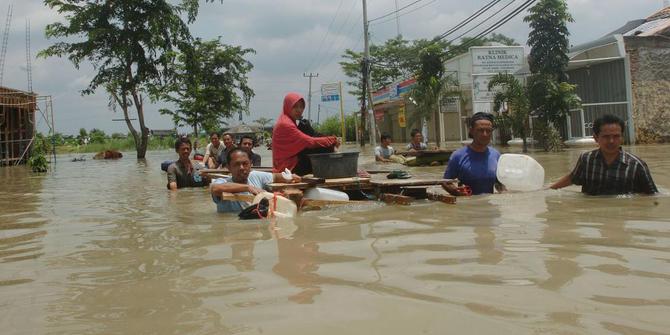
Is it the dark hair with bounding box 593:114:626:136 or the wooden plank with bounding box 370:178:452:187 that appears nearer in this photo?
the dark hair with bounding box 593:114:626:136

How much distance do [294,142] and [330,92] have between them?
3876 centimetres

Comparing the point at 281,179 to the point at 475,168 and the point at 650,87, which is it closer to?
the point at 475,168

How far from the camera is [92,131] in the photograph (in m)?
72.1

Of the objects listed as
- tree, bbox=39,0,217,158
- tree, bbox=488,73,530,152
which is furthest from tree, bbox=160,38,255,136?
tree, bbox=488,73,530,152

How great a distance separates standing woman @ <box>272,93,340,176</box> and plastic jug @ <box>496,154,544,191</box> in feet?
6.10

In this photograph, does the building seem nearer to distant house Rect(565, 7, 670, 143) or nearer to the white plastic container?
the white plastic container

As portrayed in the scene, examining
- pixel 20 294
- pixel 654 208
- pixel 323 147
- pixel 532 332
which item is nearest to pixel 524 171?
pixel 654 208

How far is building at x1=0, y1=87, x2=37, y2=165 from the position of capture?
24.4 meters

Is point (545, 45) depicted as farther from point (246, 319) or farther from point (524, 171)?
point (246, 319)

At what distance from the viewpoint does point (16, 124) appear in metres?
26.6

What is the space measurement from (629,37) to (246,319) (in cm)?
1935

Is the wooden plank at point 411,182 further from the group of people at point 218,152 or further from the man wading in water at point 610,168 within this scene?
the group of people at point 218,152

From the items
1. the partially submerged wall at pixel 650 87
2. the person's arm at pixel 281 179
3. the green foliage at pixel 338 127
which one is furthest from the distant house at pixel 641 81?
the green foliage at pixel 338 127

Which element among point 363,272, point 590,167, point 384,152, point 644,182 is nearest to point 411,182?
point 590,167
